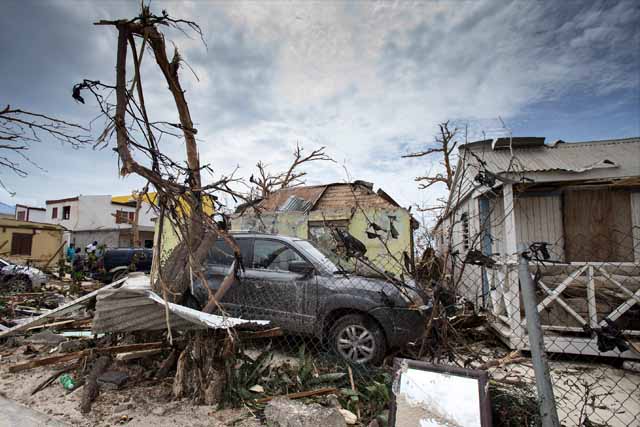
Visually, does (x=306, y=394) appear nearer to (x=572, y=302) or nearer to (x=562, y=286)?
(x=562, y=286)

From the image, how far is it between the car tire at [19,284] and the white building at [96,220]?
21.1 m

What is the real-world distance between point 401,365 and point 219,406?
1833 mm

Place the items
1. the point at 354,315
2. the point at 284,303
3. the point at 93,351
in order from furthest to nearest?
the point at 284,303
the point at 354,315
the point at 93,351

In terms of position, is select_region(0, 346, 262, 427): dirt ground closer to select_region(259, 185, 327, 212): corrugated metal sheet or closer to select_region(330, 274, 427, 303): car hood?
select_region(330, 274, 427, 303): car hood

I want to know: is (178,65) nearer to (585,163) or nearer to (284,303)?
(284,303)

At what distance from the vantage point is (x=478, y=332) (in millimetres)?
5910

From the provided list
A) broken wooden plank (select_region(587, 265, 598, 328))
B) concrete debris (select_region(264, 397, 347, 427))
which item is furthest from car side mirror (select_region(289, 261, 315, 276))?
broken wooden plank (select_region(587, 265, 598, 328))

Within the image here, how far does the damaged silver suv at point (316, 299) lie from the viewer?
4.26m

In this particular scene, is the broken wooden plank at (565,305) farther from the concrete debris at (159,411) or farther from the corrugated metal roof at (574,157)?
the concrete debris at (159,411)

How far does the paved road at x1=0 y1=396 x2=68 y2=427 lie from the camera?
9.49 ft

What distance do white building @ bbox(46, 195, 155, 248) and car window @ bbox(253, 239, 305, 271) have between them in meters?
29.5

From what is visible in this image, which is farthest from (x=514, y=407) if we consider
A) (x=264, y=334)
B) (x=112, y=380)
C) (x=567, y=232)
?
(x=567, y=232)

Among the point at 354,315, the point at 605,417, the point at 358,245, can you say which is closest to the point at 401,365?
the point at 358,245

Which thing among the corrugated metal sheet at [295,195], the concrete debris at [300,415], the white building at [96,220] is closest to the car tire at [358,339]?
the concrete debris at [300,415]
